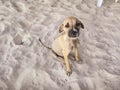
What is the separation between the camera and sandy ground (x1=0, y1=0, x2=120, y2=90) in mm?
1879

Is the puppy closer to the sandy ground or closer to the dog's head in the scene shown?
the dog's head

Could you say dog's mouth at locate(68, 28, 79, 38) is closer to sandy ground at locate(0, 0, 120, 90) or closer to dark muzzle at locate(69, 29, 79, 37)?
dark muzzle at locate(69, 29, 79, 37)

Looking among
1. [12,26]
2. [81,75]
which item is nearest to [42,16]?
[12,26]

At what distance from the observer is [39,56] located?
2.11 metres

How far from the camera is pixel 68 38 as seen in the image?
1821 mm

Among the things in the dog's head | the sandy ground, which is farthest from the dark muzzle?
the sandy ground

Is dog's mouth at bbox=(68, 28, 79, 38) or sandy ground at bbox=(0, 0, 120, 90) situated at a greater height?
dog's mouth at bbox=(68, 28, 79, 38)

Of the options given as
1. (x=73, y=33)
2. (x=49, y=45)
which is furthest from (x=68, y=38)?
(x=49, y=45)

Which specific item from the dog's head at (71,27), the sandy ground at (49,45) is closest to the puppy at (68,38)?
the dog's head at (71,27)

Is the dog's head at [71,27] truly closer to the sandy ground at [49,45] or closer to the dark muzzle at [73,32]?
the dark muzzle at [73,32]

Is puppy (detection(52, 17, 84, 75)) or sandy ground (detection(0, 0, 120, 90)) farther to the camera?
sandy ground (detection(0, 0, 120, 90))

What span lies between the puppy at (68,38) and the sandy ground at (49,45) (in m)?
0.14

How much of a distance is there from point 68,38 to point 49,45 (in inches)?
18.8

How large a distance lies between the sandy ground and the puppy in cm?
14
